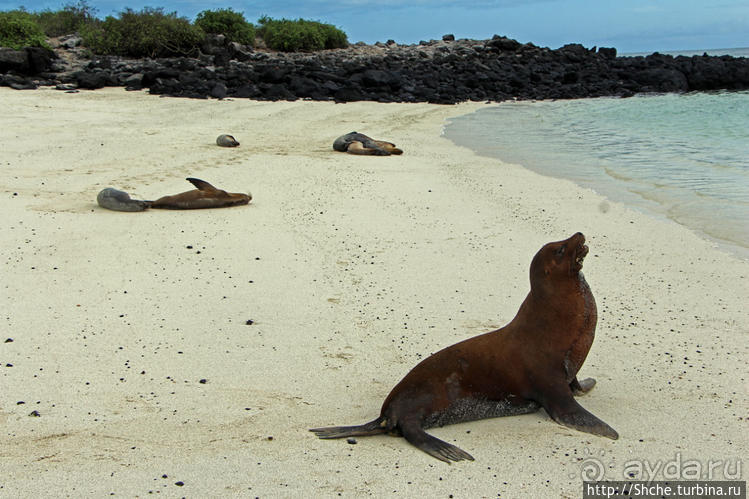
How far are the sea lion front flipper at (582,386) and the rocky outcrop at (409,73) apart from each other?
1527cm

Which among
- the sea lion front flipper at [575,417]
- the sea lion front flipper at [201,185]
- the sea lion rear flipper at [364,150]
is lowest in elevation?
the sea lion front flipper at [575,417]

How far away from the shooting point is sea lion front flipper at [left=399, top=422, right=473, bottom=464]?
2.93 metres

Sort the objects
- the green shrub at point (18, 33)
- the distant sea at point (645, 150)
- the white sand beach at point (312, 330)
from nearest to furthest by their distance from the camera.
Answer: the white sand beach at point (312, 330), the distant sea at point (645, 150), the green shrub at point (18, 33)

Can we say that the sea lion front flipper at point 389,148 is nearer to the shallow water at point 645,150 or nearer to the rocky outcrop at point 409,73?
the shallow water at point 645,150

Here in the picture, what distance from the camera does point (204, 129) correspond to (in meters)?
12.8

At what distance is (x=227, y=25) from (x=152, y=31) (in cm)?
564

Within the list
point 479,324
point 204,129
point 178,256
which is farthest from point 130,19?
point 479,324

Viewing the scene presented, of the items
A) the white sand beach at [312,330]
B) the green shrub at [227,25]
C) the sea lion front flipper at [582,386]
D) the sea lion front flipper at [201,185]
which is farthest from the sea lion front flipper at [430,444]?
the green shrub at [227,25]

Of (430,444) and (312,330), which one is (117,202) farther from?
(430,444)

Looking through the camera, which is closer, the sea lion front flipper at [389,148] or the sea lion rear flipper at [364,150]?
the sea lion rear flipper at [364,150]

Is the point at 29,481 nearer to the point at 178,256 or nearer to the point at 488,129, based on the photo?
the point at 178,256

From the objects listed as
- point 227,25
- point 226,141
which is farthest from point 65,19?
point 226,141

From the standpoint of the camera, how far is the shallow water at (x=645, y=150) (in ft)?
26.5

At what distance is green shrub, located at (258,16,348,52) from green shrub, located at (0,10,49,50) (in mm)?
10886
